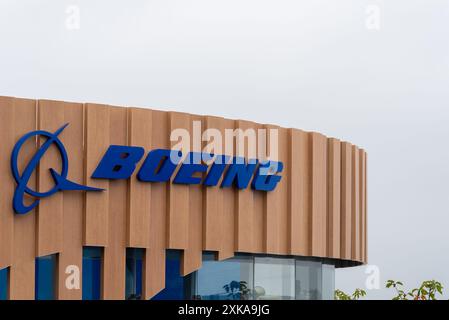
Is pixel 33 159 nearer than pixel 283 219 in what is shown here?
Yes

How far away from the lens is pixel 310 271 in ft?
85.3

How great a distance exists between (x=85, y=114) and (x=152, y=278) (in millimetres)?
3970

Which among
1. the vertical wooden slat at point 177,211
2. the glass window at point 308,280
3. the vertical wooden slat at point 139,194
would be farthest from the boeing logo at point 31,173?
the glass window at point 308,280

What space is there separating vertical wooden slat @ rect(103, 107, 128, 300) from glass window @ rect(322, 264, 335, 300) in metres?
6.76

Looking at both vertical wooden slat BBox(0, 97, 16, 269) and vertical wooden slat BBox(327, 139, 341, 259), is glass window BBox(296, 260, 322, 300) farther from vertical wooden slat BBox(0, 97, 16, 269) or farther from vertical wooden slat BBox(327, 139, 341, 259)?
vertical wooden slat BBox(0, 97, 16, 269)

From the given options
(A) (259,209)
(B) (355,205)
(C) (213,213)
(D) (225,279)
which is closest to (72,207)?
(C) (213,213)

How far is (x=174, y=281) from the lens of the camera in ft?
75.3

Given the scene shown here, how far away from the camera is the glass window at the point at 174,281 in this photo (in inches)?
898

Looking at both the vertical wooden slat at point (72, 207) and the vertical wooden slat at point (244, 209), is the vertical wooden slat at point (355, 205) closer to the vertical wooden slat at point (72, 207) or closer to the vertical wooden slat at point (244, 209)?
the vertical wooden slat at point (244, 209)

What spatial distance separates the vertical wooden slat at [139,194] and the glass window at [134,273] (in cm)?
36

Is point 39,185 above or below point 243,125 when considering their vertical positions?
below

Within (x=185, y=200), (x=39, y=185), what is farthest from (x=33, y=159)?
(x=185, y=200)

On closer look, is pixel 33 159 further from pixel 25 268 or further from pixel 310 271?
pixel 310 271

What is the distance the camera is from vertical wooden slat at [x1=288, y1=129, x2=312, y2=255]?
2517 centimetres
